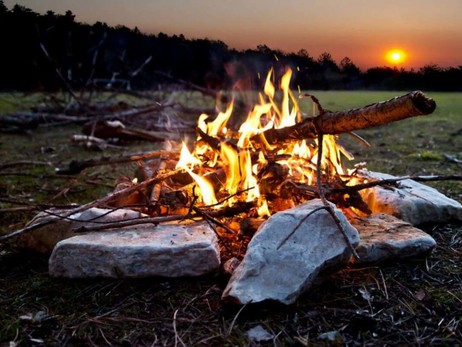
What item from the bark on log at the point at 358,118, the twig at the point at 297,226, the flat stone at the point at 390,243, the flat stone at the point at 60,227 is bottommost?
the flat stone at the point at 60,227

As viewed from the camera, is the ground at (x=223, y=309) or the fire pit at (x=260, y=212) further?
the fire pit at (x=260, y=212)

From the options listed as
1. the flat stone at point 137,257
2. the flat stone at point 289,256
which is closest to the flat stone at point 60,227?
the flat stone at point 137,257

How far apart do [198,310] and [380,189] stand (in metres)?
2.25

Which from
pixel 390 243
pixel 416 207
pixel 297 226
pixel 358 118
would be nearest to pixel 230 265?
pixel 297 226

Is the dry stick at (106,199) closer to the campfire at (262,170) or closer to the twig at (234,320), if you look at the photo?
the campfire at (262,170)

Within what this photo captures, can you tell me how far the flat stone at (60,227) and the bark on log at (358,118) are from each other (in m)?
1.40

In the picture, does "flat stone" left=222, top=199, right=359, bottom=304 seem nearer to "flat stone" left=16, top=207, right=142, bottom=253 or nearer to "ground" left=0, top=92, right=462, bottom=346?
"ground" left=0, top=92, right=462, bottom=346

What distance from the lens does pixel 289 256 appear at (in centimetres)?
275

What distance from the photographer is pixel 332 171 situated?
13.8 ft

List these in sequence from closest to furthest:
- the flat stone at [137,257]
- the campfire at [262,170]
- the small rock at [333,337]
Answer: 1. the small rock at [333,337]
2. the flat stone at [137,257]
3. the campfire at [262,170]

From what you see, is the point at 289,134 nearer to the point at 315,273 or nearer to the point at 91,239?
the point at 315,273

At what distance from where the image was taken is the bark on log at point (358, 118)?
2.83m

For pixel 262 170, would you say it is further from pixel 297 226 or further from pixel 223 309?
pixel 223 309

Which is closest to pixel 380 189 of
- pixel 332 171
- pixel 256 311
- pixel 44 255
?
pixel 332 171
